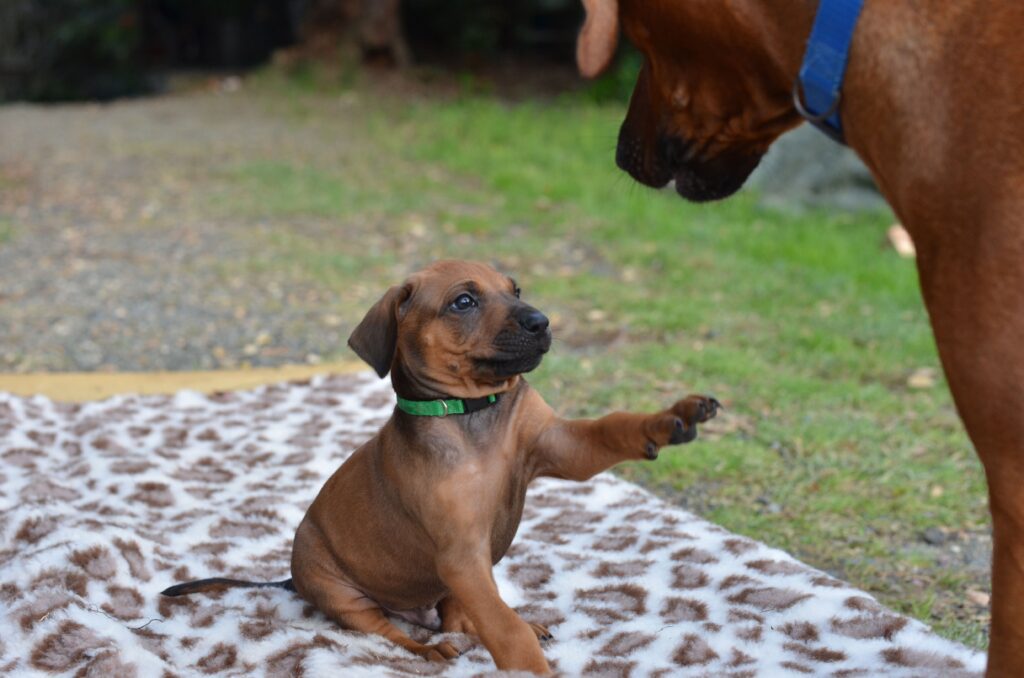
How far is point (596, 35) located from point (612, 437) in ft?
3.45

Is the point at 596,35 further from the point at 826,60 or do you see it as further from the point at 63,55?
the point at 63,55

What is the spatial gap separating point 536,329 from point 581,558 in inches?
47.4

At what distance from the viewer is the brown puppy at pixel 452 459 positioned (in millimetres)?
3051

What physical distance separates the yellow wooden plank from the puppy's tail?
238 centimetres

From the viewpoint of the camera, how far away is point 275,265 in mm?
9148

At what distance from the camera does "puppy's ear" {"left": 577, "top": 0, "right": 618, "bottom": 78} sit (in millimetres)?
2701

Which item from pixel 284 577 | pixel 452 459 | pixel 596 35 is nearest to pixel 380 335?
pixel 452 459

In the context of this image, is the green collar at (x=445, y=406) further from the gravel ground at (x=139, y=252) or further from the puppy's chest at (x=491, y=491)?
the gravel ground at (x=139, y=252)

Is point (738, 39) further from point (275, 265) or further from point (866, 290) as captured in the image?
point (275, 265)

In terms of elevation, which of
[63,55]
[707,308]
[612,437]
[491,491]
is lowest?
[63,55]

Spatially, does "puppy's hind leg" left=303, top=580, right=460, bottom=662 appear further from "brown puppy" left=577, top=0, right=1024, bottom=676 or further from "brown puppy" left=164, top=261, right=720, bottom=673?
"brown puppy" left=577, top=0, right=1024, bottom=676

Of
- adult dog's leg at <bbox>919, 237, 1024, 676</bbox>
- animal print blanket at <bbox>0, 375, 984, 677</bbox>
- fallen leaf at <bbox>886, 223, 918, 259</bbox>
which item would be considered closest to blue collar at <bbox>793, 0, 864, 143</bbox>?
adult dog's leg at <bbox>919, 237, 1024, 676</bbox>

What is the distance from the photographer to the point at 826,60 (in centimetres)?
242

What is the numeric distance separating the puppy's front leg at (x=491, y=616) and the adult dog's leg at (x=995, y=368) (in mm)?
1127
